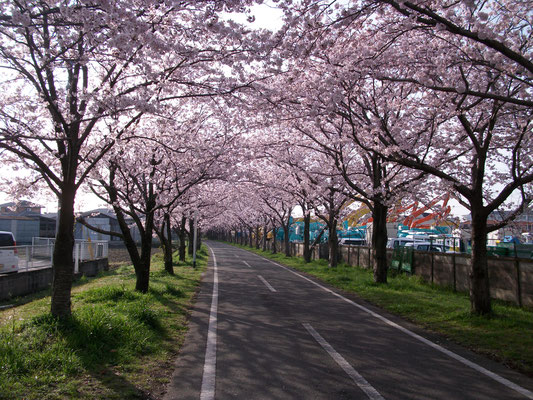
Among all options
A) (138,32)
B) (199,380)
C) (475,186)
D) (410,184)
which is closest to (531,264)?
(475,186)

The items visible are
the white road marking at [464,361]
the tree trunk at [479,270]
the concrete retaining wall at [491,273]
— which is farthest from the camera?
the concrete retaining wall at [491,273]

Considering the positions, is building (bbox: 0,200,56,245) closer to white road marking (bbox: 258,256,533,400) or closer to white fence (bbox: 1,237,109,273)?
white fence (bbox: 1,237,109,273)

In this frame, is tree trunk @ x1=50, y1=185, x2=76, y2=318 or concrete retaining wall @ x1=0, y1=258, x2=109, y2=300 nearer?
tree trunk @ x1=50, y1=185, x2=76, y2=318

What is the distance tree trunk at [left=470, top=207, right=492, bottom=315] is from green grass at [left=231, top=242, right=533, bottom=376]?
0.26 m

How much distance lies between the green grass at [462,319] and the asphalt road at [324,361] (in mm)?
443

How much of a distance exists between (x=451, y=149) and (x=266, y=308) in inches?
303

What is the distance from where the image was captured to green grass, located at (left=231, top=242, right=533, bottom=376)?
20.6 feet

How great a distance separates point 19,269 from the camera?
1462cm

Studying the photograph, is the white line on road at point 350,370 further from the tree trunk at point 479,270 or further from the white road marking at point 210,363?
the tree trunk at point 479,270

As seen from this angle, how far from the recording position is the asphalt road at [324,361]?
4.52 meters

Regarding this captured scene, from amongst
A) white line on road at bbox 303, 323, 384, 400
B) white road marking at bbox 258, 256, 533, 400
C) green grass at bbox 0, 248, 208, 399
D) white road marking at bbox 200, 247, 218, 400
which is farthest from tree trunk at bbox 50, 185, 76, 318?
white road marking at bbox 258, 256, 533, 400

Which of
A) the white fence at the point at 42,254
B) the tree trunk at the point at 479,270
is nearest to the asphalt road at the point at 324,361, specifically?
the tree trunk at the point at 479,270

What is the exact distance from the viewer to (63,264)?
668cm

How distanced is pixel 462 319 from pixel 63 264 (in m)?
8.13
